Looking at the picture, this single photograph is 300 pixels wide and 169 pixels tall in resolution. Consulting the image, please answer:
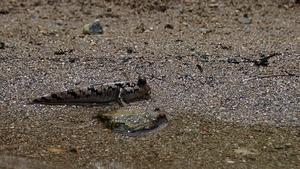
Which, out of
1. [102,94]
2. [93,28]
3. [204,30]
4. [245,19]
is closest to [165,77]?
[102,94]

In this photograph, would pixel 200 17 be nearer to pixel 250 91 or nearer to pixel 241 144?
pixel 250 91

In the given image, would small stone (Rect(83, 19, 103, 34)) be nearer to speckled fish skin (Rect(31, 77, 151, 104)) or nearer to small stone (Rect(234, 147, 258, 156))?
speckled fish skin (Rect(31, 77, 151, 104))

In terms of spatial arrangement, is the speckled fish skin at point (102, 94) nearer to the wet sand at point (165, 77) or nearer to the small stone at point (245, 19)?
the wet sand at point (165, 77)

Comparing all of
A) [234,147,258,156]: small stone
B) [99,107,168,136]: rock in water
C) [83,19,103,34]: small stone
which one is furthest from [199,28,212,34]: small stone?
[234,147,258,156]: small stone

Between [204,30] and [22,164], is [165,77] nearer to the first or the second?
[204,30]

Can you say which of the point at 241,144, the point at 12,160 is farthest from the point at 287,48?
the point at 12,160

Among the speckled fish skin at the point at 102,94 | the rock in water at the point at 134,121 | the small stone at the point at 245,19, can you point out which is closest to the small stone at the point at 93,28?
the small stone at the point at 245,19
